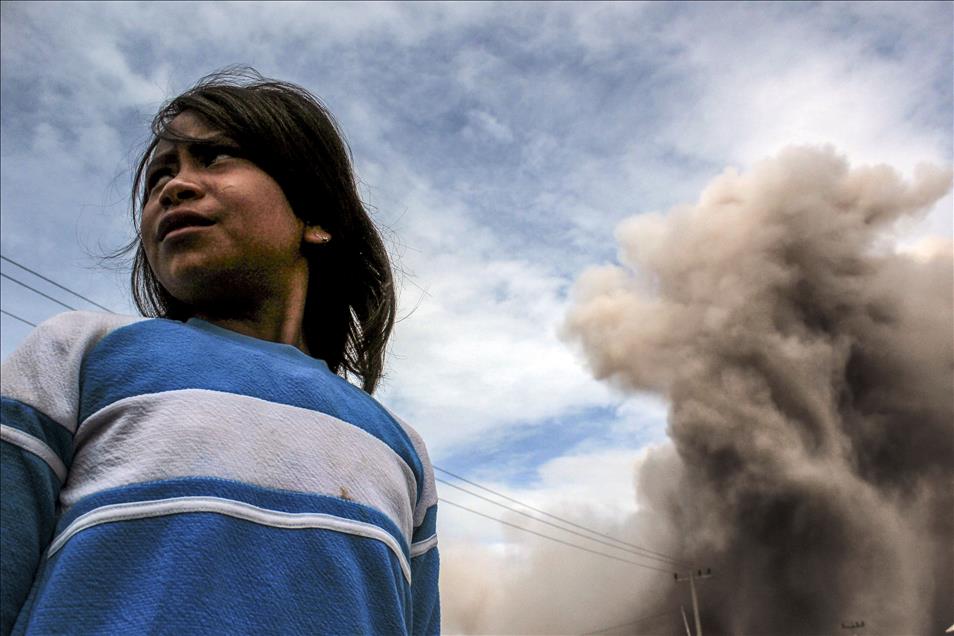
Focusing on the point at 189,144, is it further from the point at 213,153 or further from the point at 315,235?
the point at 315,235

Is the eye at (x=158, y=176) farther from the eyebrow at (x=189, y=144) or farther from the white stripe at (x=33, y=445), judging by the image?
the white stripe at (x=33, y=445)

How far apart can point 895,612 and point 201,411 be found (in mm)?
36204

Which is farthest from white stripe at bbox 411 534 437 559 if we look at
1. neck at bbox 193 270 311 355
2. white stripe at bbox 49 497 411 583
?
neck at bbox 193 270 311 355

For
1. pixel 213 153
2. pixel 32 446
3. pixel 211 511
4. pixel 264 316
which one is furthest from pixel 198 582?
pixel 213 153

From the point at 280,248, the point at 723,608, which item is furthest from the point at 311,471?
the point at 723,608

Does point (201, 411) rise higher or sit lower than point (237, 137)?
lower

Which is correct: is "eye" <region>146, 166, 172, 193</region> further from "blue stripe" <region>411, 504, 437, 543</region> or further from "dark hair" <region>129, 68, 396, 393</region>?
"blue stripe" <region>411, 504, 437, 543</region>

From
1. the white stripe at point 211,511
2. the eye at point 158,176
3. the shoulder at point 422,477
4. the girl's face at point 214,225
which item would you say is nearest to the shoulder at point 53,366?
the white stripe at point 211,511

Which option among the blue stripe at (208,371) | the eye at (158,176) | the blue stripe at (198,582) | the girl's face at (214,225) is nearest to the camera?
the blue stripe at (198,582)

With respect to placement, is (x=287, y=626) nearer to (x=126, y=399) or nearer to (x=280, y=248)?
(x=126, y=399)

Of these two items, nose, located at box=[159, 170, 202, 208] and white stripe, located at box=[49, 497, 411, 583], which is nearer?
white stripe, located at box=[49, 497, 411, 583]

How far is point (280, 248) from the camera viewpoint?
113cm

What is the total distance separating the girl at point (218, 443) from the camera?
68 cm

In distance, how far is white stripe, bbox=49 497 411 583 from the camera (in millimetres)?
694
